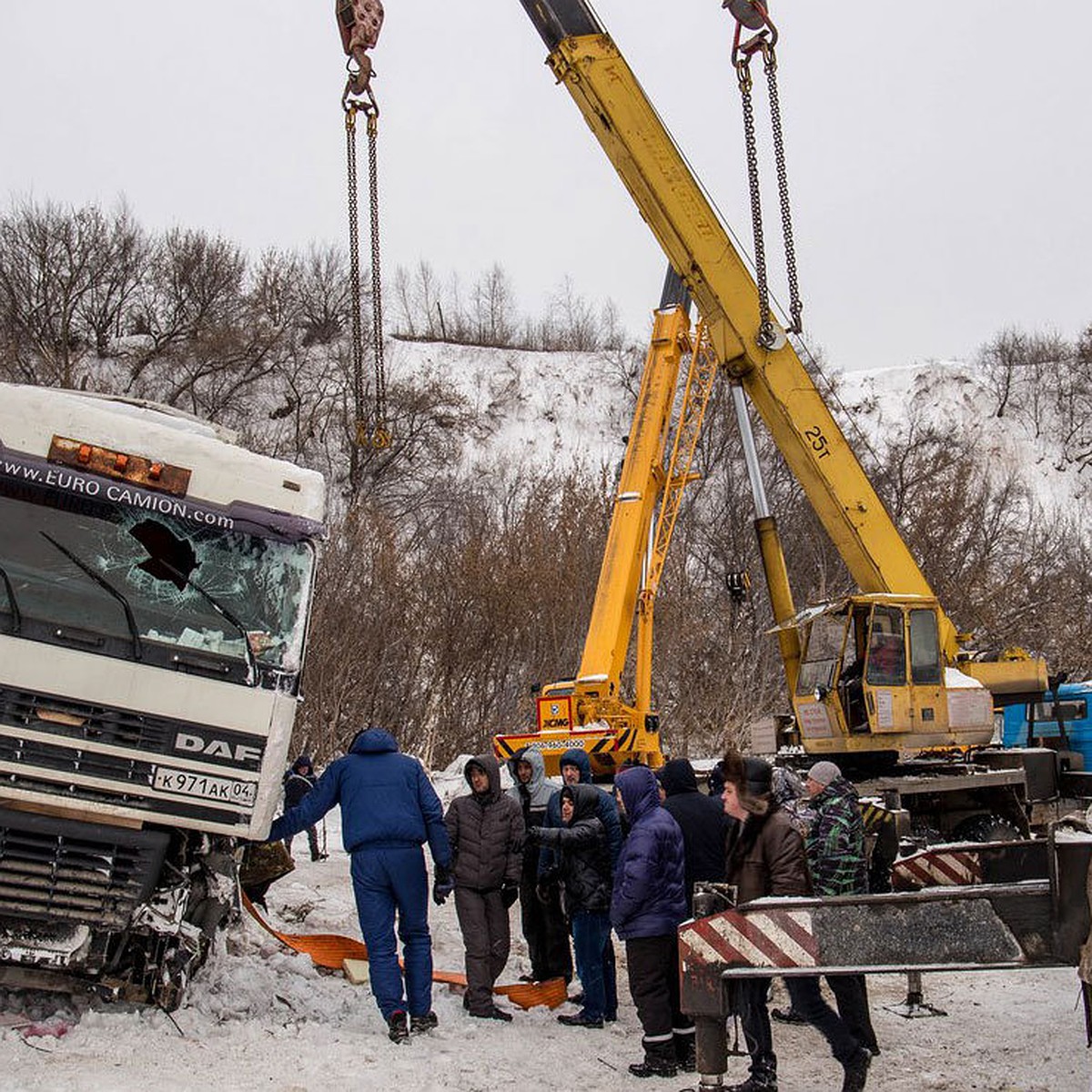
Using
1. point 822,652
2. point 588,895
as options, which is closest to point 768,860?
point 588,895

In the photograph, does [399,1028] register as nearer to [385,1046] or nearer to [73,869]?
[385,1046]

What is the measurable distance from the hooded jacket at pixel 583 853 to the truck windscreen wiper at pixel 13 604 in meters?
3.35

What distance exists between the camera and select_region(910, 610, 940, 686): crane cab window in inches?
508

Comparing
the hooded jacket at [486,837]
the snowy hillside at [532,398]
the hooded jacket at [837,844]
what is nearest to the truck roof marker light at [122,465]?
the hooded jacket at [486,837]

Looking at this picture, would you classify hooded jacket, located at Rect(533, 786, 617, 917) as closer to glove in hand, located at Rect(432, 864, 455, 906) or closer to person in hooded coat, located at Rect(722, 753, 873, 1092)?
glove in hand, located at Rect(432, 864, 455, 906)

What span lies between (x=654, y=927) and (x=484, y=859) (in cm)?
141

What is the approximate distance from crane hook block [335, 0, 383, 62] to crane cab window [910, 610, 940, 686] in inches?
337

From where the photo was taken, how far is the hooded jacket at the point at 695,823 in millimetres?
7121

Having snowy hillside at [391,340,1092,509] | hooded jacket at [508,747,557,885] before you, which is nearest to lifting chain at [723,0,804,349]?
hooded jacket at [508,747,557,885]

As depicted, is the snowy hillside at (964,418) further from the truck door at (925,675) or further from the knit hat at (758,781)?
the knit hat at (758,781)

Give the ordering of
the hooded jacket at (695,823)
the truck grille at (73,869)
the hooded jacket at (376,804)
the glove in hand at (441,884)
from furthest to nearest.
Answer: the hooded jacket at (695,823), the glove in hand at (441,884), the hooded jacket at (376,804), the truck grille at (73,869)

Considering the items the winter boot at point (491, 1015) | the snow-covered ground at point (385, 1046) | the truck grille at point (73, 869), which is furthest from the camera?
the winter boot at point (491, 1015)

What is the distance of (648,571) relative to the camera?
15086 millimetres

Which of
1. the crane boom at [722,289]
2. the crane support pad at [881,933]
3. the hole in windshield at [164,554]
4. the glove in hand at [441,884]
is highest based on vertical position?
the crane boom at [722,289]
